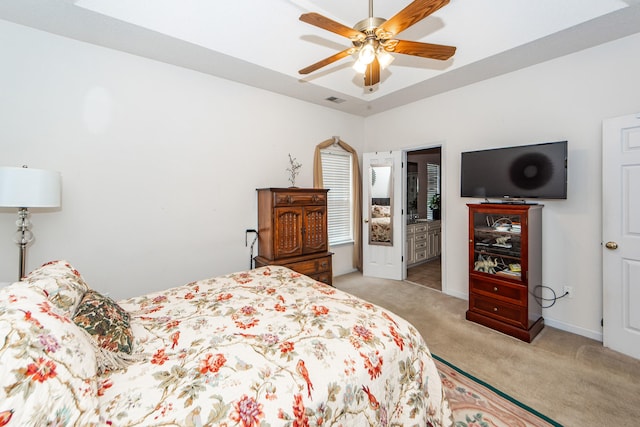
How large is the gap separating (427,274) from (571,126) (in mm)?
2893

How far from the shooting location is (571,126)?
2799 mm

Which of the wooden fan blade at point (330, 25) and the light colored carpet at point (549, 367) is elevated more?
the wooden fan blade at point (330, 25)

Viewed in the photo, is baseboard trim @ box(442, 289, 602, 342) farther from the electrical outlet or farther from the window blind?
the window blind

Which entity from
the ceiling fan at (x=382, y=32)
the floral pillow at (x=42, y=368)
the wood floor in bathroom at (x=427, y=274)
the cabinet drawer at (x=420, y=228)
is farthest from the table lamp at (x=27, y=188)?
the cabinet drawer at (x=420, y=228)

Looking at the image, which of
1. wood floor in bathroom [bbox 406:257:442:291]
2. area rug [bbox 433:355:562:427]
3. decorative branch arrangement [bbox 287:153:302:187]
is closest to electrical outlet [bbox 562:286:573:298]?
wood floor in bathroom [bbox 406:257:442:291]

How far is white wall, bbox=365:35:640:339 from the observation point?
8.45 feet

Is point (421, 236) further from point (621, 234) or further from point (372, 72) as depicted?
point (372, 72)

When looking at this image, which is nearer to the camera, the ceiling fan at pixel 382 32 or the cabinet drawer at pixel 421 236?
the ceiling fan at pixel 382 32

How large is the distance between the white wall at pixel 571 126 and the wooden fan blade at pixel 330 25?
2.39 m

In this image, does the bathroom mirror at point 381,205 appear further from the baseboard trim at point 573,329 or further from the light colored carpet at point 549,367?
the baseboard trim at point 573,329

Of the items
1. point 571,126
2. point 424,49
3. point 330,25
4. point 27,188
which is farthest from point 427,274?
point 27,188

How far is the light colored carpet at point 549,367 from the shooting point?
1797mm

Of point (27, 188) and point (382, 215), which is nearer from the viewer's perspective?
point (27, 188)

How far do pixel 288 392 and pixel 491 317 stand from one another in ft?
8.96
